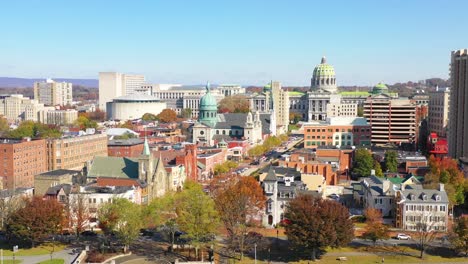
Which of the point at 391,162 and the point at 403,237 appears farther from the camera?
the point at 391,162

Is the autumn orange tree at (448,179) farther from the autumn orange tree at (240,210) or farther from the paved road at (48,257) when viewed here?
the paved road at (48,257)

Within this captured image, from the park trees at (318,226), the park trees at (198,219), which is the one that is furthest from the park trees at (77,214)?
the park trees at (318,226)

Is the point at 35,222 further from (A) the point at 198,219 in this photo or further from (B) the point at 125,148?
(B) the point at 125,148

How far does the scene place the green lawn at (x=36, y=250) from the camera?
7125 cm

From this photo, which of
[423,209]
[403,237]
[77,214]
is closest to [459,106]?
[423,209]

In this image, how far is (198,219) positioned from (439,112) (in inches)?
4775

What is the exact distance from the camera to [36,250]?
7275 centimetres

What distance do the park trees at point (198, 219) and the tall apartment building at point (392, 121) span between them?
9541cm

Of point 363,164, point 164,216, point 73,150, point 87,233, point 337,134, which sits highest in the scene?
point 337,134

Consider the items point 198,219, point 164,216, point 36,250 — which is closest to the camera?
point 198,219

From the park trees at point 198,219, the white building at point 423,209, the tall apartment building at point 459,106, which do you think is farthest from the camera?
the tall apartment building at point 459,106

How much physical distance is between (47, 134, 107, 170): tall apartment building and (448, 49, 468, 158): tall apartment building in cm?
8773

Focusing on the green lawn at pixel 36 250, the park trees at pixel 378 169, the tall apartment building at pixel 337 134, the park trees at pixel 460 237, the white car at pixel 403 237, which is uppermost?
the tall apartment building at pixel 337 134

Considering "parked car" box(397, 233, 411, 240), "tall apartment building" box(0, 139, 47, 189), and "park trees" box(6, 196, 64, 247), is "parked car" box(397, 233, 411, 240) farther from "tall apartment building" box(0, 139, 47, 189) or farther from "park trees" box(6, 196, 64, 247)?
"tall apartment building" box(0, 139, 47, 189)
